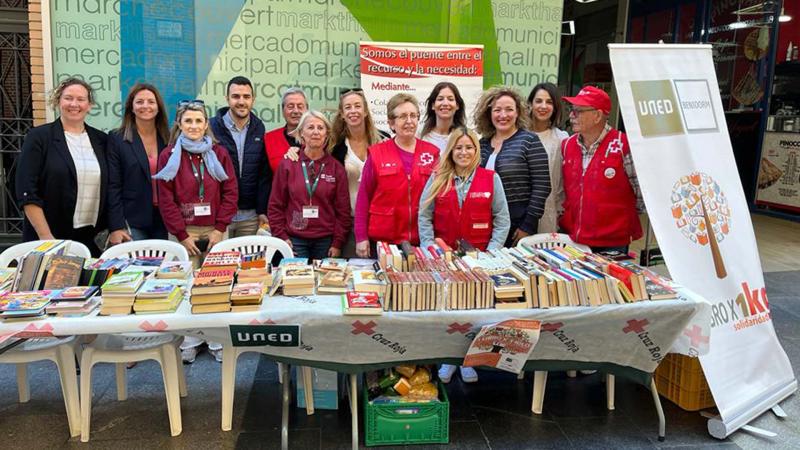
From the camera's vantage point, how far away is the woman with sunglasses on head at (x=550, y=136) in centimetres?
369

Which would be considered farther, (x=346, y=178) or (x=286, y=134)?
(x=286, y=134)

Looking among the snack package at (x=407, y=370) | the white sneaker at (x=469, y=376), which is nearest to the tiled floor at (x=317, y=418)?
the white sneaker at (x=469, y=376)

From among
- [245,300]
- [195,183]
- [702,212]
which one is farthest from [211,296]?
[702,212]

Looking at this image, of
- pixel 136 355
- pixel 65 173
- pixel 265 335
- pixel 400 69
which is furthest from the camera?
pixel 400 69

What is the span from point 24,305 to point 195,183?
4.37 ft

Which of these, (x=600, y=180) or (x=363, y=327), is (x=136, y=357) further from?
(x=600, y=180)

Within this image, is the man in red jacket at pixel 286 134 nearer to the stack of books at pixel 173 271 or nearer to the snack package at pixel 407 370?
the stack of books at pixel 173 271

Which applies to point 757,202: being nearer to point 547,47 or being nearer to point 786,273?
point 786,273

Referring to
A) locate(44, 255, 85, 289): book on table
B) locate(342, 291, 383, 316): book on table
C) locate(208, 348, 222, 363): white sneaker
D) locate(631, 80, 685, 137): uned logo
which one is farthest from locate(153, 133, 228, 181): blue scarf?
locate(631, 80, 685, 137): uned logo

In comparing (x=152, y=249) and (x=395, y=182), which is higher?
(x=395, y=182)

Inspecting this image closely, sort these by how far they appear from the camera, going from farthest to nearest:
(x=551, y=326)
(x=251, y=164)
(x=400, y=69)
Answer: (x=400, y=69), (x=251, y=164), (x=551, y=326)

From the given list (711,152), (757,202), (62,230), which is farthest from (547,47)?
(757,202)

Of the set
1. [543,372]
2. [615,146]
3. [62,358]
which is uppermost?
[615,146]

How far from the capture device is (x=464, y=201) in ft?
10.4
